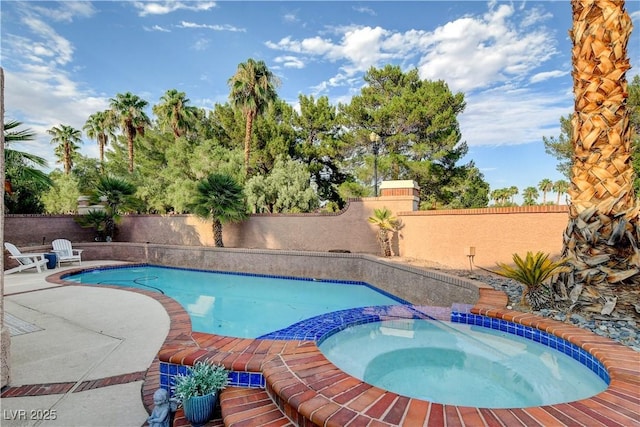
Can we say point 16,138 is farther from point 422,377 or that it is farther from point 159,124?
point 159,124

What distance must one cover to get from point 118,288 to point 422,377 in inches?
324

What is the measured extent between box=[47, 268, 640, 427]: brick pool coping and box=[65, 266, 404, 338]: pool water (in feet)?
11.2

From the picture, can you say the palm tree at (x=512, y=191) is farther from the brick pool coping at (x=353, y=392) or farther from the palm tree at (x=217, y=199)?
the brick pool coping at (x=353, y=392)

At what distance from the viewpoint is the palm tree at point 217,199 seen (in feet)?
46.1

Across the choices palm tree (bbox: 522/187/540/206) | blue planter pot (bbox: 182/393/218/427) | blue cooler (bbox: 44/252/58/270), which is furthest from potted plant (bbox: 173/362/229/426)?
palm tree (bbox: 522/187/540/206)

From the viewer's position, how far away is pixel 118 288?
8406 mm

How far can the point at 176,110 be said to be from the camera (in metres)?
21.2

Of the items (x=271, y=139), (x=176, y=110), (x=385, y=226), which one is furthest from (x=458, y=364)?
(x=176, y=110)

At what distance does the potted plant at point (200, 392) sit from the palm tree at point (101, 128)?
27.1 metres

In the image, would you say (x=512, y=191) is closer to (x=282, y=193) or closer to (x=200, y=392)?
(x=282, y=193)

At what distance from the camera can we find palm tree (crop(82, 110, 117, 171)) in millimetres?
24305

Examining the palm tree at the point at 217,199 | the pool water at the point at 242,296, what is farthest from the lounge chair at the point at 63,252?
the palm tree at the point at 217,199

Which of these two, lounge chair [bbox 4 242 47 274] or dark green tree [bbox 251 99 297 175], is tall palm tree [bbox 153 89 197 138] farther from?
lounge chair [bbox 4 242 47 274]

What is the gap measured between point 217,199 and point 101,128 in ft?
65.7
